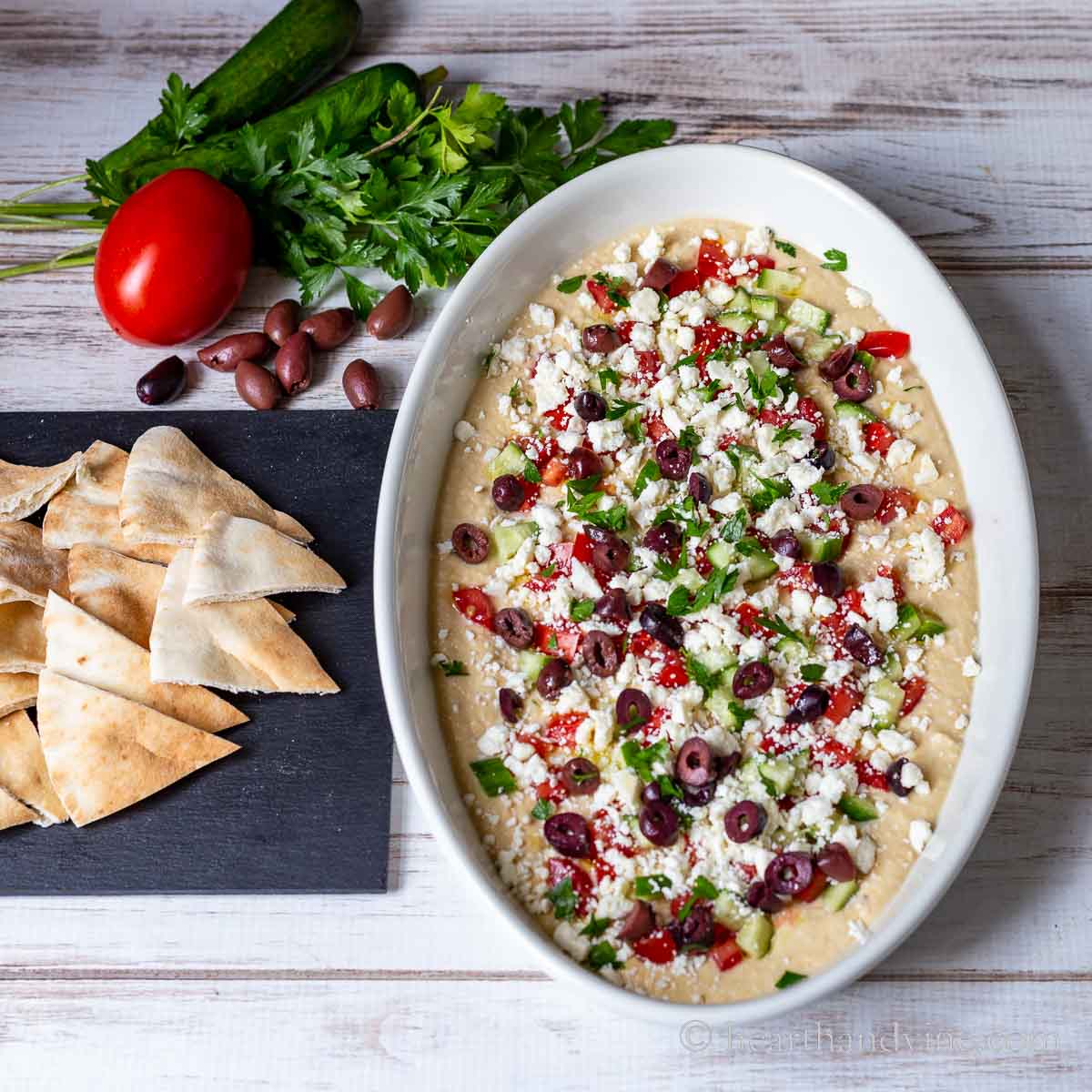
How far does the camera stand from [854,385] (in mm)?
2389

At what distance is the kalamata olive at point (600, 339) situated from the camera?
2.41 m

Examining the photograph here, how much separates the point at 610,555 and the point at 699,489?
0.23 meters

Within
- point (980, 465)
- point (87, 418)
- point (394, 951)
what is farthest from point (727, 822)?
point (87, 418)

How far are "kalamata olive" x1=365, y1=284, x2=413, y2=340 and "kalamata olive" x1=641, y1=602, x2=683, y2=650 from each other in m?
0.91

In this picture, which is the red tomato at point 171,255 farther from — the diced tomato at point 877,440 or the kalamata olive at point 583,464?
the diced tomato at point 877,440

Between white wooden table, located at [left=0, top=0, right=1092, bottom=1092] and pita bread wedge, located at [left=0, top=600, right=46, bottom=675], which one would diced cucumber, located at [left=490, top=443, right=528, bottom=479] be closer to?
white wooden table, located at [left=0, top=0, right=1092, bottom=1092]

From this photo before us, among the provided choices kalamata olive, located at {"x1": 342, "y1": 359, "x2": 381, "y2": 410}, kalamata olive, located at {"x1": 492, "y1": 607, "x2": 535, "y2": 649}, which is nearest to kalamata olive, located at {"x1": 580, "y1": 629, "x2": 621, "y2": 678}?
kalamata olive, located at {"x1": 492, "y1": 607, "x2": 535, "y2": 649}

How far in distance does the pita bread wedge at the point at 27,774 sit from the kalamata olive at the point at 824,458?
5.44 feet

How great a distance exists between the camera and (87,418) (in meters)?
2.64

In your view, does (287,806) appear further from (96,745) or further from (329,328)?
(329,328)

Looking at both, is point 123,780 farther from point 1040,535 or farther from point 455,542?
point 1040,535

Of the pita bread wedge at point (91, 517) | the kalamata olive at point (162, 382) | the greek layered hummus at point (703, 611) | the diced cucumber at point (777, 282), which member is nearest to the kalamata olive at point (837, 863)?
the greek layered hummus at point (703, 611)

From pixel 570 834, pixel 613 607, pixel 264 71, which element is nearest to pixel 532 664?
pixel 613 607

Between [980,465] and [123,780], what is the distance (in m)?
1.82
